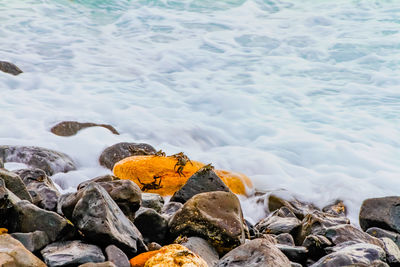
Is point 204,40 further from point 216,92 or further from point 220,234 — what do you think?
point 220,234

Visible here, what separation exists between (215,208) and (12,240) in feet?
4.34

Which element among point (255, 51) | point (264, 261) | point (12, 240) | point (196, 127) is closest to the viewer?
point (12, 240)

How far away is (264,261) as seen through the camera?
235 centimetres

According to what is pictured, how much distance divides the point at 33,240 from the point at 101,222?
34 centimetres

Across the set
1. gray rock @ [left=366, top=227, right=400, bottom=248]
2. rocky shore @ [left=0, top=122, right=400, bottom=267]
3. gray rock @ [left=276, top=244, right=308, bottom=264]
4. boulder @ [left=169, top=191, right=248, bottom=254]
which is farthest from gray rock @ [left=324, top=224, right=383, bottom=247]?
boulder @ [left=169, top=191, right=248, bottom=254]

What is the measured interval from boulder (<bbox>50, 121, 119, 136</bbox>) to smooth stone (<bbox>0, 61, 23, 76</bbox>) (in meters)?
2.97

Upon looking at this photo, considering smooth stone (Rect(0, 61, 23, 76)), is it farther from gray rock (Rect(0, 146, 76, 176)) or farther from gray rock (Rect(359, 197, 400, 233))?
gray rock (Rect(359, 197, 400, 233))

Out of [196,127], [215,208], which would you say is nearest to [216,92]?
[196,127]

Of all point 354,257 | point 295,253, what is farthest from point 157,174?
point 354,257

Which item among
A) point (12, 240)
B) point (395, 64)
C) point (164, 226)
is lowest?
point (395, 64)

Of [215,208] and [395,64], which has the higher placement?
[215,208]

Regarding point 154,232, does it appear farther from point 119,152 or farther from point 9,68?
point 9,68

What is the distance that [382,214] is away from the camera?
4.31 m

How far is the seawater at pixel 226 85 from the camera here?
6.43 metres
